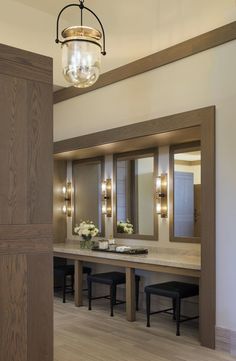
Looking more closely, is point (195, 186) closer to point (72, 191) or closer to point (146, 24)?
point (146, 24)

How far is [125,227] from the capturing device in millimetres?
6273

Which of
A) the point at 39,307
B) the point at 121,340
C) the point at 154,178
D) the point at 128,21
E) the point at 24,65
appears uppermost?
the point at 128,21

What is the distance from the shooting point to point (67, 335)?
470 centimetres

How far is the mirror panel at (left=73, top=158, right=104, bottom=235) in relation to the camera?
6840mm

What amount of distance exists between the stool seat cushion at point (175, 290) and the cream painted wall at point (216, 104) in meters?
0.55

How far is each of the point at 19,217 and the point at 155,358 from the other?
2287 mm

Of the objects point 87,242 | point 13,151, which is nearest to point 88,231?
point 87,242

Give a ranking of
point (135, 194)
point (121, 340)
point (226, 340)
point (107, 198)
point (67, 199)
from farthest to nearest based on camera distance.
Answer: point (67, 199), point (107, 198), point (135, 194), point (121, 340), point (226, 340)

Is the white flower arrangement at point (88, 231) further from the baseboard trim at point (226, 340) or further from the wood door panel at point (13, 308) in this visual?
the wood door panel at point (13, 308)

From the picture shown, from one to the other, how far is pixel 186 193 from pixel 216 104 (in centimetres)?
159

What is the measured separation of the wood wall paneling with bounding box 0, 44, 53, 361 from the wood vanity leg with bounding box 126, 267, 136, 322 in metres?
2.65

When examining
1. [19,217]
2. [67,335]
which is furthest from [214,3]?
[67,335]

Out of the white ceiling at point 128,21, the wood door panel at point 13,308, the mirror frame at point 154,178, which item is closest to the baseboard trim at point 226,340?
the mirror frame at point 154,178

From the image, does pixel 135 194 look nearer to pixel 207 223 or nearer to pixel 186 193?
pixel 186 193
